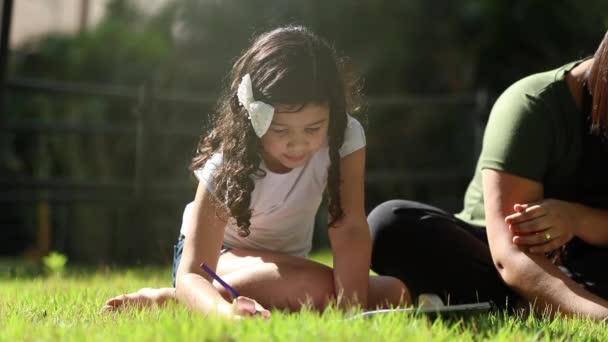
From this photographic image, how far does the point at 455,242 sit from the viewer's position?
3064 mm

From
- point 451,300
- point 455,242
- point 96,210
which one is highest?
point 455,242

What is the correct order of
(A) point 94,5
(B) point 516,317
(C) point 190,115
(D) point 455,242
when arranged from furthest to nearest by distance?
(A) point 94,5
(C) point 190,115
(D) point 455,242
(B) point 516,317

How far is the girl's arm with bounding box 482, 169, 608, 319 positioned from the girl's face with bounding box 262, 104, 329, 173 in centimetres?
59

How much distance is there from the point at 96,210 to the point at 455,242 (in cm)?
348

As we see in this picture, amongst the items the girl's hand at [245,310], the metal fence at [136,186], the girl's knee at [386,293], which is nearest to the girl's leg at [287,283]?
the girl's knee at [386,293]

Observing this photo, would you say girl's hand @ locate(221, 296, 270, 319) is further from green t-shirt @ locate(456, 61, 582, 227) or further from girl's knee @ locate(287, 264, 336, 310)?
green t-shirt @ locate(456, 61, 582, 227)

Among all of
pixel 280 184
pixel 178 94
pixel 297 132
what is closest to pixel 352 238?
pixel 280 184

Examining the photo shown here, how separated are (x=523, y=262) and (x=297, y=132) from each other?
789 millimetres

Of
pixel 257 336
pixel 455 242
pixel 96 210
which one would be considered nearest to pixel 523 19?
pixel 96 210

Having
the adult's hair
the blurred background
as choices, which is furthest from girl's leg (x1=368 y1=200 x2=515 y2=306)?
the blurred background

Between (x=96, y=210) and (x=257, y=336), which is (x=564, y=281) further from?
(x=96, y=210)

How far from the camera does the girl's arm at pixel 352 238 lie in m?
2.71

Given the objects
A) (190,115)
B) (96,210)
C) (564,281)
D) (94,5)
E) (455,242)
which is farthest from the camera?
(94,5)

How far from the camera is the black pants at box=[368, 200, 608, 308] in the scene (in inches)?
120
